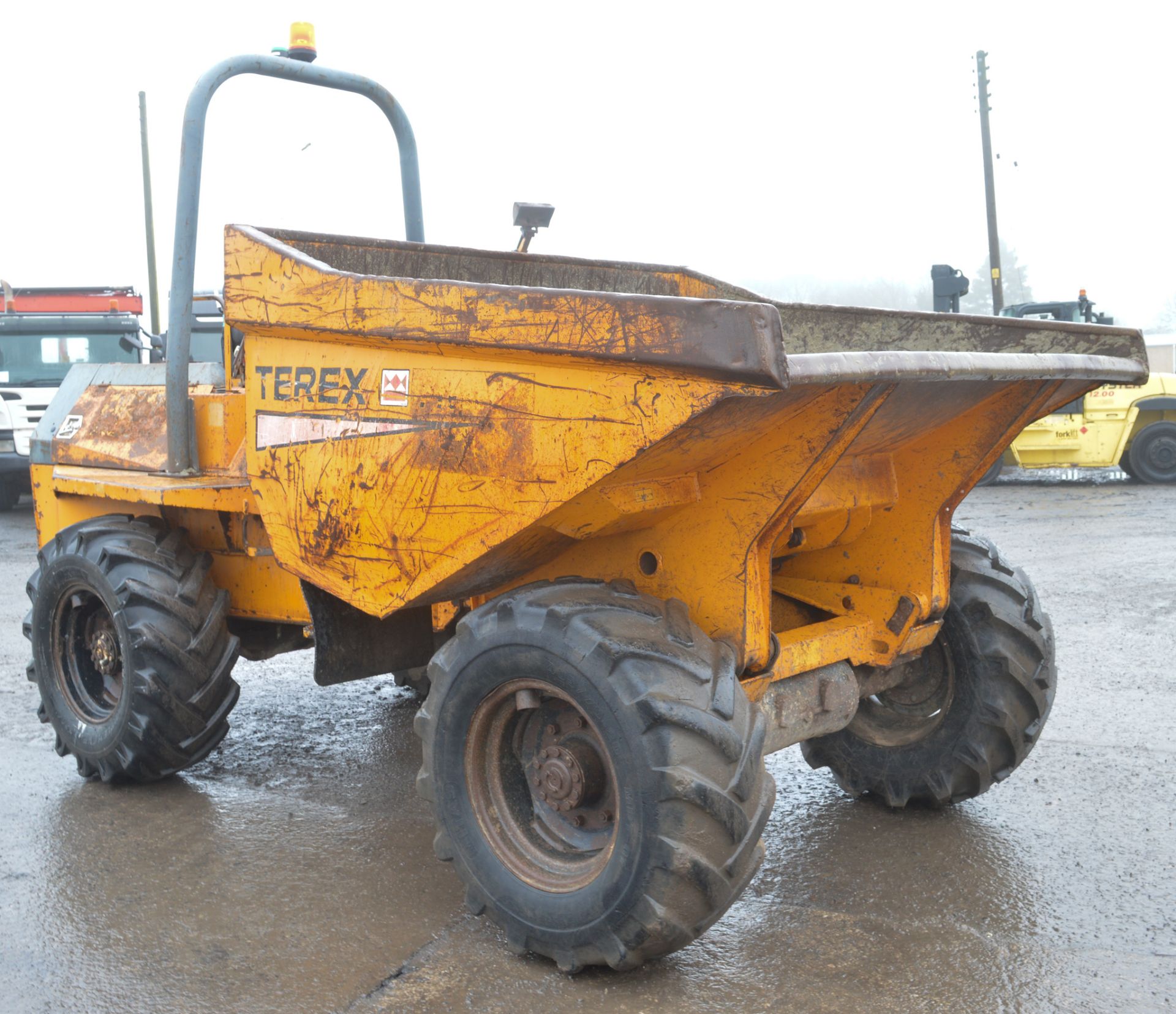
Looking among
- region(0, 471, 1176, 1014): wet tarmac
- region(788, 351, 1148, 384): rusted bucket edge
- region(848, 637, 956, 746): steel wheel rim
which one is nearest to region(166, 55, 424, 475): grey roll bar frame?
region(0, 471, 1176, 1014): wet tarmac

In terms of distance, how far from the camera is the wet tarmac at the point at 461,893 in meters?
2.94

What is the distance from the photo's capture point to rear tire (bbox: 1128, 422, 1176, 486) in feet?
48.1

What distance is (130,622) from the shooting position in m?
4.11

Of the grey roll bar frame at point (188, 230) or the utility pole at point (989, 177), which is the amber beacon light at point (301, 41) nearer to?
the grey roll bar frame at point (188, 230)

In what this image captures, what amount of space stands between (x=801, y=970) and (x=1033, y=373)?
1.58 meters

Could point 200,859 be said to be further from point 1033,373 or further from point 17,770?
point 1033,373

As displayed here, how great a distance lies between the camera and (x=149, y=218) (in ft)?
89.5

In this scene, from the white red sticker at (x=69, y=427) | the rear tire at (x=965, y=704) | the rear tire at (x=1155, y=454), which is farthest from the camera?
the rear tire at (x=1155, y=454)

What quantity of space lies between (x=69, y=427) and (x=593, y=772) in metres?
2.95

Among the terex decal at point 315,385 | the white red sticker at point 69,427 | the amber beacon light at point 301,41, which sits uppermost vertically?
the amber beacon light at point 301,41

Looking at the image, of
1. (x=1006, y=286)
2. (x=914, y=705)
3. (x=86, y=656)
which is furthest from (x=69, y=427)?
(x=1006, y=286)

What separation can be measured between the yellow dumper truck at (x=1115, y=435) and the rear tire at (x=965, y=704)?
11.0m

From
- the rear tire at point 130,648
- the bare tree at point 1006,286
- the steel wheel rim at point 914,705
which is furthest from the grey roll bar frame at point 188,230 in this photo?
the bare tree at point 1006,286

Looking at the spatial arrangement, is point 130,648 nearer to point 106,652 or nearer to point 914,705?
point 106,652
